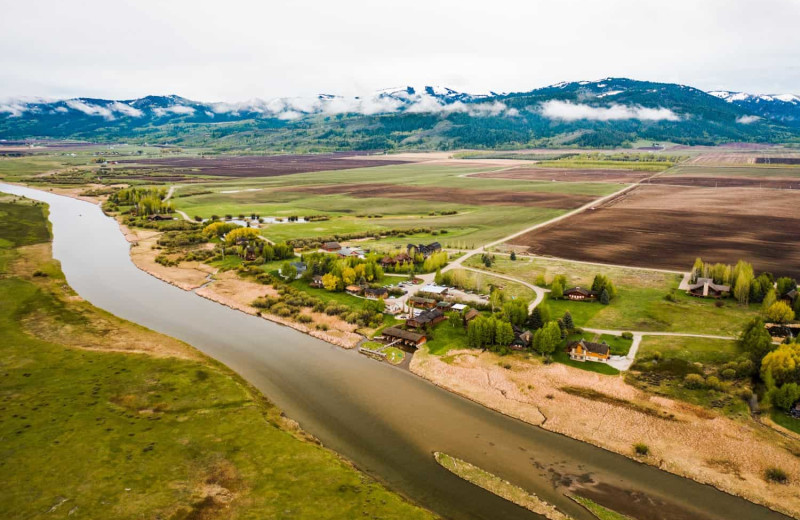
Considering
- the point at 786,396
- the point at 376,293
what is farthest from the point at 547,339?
the point at 376,293

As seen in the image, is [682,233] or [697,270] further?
[682,233]

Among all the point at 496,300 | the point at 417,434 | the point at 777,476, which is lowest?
the point at 417,434

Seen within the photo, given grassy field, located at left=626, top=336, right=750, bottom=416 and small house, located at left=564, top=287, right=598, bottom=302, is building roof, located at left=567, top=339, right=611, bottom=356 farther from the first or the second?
small house, located at left=564, top=287, right=598, bottom=302

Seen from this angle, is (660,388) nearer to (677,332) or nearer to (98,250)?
(677,332)

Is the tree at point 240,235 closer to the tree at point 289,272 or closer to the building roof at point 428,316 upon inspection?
the tree at point 289,272

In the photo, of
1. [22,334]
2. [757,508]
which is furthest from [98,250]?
[757,508]

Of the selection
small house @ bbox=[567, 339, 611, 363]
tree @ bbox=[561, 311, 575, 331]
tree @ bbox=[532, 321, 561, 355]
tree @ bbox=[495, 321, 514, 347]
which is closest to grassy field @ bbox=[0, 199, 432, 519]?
tree @ bbox=[495, 321, 514, 347]

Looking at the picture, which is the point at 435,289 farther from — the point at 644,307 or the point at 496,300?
the point at 644,307
